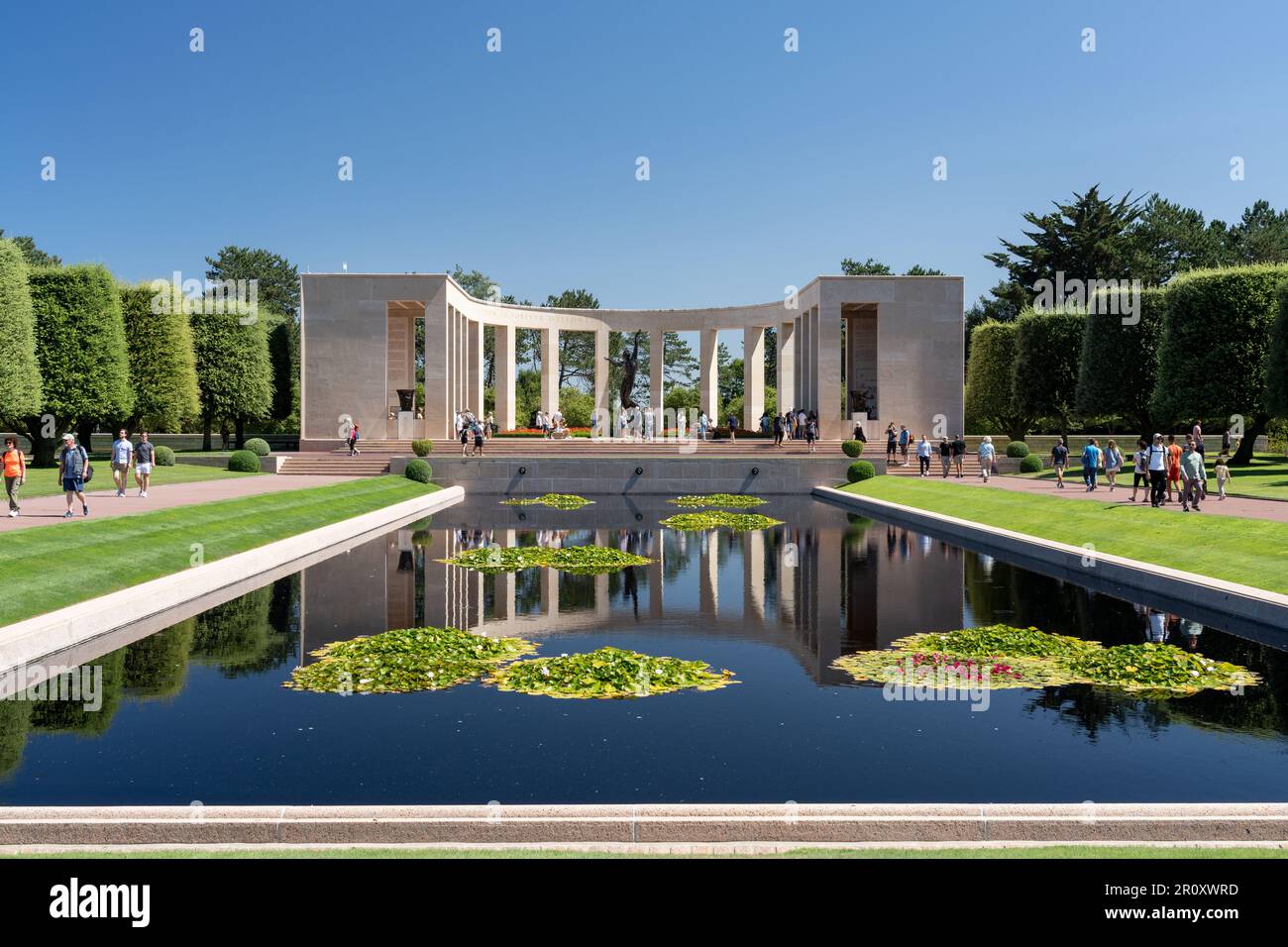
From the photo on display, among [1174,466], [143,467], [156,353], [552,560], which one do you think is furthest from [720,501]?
[156,353]

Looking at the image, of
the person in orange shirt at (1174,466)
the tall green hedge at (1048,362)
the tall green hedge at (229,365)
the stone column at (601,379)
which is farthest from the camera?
the stone column at (601,379)

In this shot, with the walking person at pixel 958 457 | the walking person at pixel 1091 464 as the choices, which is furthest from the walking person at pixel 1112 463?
the walking person at pixel 958 457

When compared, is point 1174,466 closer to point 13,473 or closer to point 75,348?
point 13,473

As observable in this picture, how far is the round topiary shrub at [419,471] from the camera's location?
4222 cm

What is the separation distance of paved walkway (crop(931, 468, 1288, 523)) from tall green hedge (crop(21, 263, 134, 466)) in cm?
3744

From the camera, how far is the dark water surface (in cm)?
761

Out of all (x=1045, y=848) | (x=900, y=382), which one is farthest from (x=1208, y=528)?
(x=900, y=382)

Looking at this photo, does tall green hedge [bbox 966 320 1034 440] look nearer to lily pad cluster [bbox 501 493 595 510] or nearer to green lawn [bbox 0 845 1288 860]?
lily pad cluster [bbox 501 493 595 510]

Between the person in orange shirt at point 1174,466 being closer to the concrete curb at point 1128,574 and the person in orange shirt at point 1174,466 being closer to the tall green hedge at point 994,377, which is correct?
the concrete curb at point 1128,574

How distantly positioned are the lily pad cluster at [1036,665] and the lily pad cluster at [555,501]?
2479 centimetres

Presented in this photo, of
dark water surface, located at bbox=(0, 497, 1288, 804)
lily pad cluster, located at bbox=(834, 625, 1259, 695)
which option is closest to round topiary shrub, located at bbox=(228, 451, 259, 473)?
dark water surface, located at bbox=(0, 497, 1288, 804)
